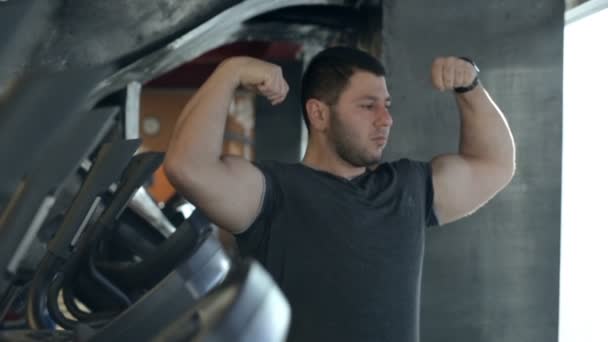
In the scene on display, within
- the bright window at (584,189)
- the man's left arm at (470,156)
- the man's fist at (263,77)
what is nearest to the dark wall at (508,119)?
the bright window at (584,189)

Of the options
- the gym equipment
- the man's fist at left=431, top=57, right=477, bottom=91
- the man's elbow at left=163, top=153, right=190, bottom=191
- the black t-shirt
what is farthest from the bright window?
the gym equipment

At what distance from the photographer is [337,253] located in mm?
1788

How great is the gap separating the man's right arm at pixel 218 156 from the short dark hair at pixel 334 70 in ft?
0.88

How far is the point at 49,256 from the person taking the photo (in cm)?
210

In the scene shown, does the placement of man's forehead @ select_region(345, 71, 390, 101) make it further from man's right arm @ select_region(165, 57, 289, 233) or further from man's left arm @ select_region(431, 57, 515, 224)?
man's right arm @ select_region(165, 57, 289, 233)

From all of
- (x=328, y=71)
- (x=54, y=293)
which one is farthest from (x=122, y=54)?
(x=328, y=71)

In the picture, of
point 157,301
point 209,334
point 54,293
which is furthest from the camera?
point 54,293

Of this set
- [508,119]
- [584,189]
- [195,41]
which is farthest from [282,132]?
[508,119]

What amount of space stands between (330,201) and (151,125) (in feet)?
36.6

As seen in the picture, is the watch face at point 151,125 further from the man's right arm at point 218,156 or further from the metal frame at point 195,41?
the man's right arm at point 218,156

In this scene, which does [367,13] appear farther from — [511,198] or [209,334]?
[209,334]

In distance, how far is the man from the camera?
5.75ft

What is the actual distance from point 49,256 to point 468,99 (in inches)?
45.1

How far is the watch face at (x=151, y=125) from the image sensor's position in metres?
12.7
